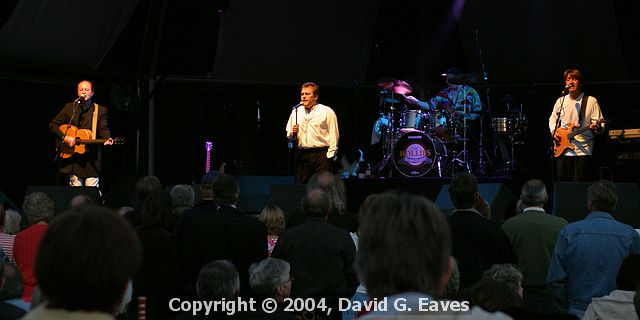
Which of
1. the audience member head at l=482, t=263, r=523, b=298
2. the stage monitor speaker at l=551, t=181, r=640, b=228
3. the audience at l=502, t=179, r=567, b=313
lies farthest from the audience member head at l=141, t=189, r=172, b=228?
the stage monitor speaker at l=551, t=181, r=640, b=228

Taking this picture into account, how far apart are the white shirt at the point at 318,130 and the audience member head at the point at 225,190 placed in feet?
Answer: 18.8

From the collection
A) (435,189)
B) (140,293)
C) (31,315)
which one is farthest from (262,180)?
(31,315)

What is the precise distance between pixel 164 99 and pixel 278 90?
2.07 m

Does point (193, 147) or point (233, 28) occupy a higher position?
point (233, 28)

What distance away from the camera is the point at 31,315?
93.6 inches

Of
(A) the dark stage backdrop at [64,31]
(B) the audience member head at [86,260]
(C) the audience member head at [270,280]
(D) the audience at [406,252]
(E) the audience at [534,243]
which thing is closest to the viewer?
(B) the audience member head at [86,260]

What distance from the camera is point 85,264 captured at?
2301mm

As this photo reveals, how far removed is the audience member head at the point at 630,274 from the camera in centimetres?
526

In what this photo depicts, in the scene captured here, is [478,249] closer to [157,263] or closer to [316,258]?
[316,258]

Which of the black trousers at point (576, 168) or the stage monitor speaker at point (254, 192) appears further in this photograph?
the stage monitor speaker at point (254, 192)

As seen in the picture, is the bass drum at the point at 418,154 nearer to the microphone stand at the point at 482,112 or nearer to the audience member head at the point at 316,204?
the microphone stand at the point at 482,112

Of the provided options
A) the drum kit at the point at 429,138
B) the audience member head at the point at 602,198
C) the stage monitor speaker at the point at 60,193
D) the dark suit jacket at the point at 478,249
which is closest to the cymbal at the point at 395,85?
the drum kit at the point at 429,138

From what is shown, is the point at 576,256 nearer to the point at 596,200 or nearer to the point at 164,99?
the point at 596,200

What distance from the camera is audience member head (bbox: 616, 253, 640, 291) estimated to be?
526cm
